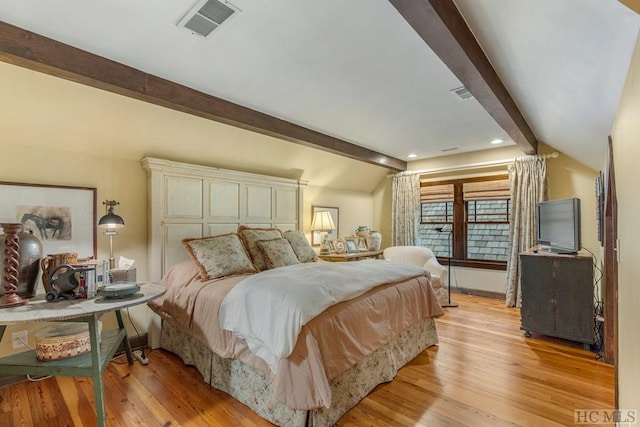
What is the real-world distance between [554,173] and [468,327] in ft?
8.34

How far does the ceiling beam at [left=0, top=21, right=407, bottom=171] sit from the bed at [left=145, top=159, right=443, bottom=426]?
930 mm

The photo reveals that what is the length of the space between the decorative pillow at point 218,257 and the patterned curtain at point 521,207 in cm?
371

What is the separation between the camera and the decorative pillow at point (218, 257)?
2797 mm

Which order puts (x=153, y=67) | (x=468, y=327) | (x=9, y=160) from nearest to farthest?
(x=153, y=67)
(x=9, y=160)
(x=468, y=327)

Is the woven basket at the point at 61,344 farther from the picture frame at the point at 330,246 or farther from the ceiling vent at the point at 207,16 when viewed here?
the picture frame at the point at 330,246

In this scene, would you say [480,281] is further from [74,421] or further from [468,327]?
[74,421]

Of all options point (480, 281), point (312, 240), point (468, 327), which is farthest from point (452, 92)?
point (480, 281)

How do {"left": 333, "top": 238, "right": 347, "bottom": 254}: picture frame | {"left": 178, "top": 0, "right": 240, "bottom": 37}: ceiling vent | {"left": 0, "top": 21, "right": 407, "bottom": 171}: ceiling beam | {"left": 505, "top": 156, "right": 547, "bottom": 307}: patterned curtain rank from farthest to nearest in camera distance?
{"left": 333, "top": 238, "right": 347, "bottom": 254}: picture frame, {"left": 505, "top": 156, "right": 547, "bottom": 307}: patterned curtain, {"left": 0, "top": 21, "right": 407, "bottom": 171}: ceiling beam, {"left": 178, "top": 0, "right": 240, "bottom": 37}: ceiling vent

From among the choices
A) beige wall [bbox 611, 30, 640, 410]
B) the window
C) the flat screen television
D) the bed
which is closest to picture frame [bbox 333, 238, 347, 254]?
the bed

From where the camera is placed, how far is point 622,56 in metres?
1.44

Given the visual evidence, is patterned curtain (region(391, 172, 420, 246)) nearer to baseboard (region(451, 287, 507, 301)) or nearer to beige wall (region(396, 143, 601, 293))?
beige wall (region(396, 143, 601, 293))

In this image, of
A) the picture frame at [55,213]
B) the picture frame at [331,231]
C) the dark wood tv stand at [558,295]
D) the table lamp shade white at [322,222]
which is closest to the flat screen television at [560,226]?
the dark wood tv stand at [558,295]

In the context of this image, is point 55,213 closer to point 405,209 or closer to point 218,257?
point 218,257

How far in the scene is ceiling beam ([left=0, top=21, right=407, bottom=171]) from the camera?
1.73 metres
